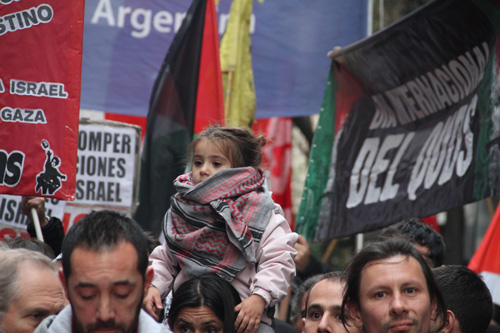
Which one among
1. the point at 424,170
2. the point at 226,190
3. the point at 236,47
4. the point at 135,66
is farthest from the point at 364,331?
the point at 135,66

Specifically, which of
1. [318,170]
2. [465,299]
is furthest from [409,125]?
[465,299]

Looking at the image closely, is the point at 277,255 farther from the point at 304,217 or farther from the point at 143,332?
the point at 304,217

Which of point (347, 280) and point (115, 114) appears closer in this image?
point (347, 280)

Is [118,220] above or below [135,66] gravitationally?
below

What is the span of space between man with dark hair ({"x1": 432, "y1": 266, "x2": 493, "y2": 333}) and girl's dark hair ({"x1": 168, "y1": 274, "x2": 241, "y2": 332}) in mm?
1106

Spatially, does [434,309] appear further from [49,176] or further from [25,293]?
[49,176]

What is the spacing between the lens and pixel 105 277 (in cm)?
287

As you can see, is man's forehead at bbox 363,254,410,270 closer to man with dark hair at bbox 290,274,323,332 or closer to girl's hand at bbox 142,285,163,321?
girl's hand at bbox 142,285,163,321

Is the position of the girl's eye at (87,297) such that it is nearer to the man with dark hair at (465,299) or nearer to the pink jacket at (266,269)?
the pink jacket at (266,269)

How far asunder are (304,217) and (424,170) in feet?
4.04

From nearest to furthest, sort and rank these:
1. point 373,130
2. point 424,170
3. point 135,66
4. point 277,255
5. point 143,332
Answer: point 143,332 → point 277,255 → point 424,170 → point 373,130 → point 135,66

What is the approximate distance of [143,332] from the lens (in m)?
2.97

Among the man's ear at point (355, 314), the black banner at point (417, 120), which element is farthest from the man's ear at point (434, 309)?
the black banner at point (417, 120)

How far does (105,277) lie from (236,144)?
182 centimetres
